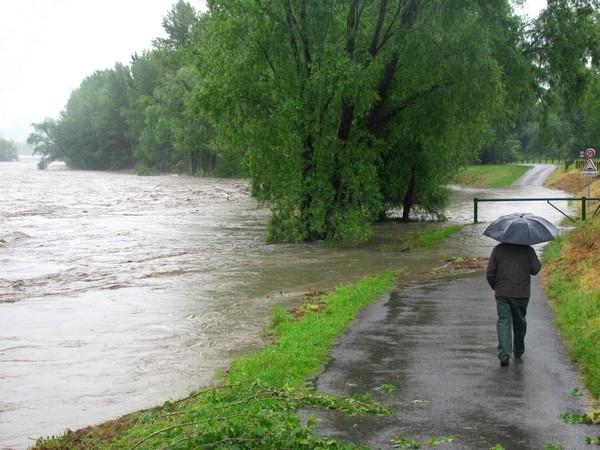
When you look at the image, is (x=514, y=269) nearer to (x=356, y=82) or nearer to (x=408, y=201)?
(x=356, y=82)

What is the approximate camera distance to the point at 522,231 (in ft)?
30.6

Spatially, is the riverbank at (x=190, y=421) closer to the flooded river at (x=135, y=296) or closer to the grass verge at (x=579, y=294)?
the flooded river at (x=135, y=296)

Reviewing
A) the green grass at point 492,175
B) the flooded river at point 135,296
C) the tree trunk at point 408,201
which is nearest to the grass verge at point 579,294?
the flooded river at point 135,296

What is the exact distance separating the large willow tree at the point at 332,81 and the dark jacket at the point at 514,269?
44.4 ft

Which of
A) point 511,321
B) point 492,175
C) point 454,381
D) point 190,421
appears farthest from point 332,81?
point 492,175

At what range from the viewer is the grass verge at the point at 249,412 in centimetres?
614

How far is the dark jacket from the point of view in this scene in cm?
946

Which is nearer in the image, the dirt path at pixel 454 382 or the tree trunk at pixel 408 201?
the dirt path at pixel 454 382

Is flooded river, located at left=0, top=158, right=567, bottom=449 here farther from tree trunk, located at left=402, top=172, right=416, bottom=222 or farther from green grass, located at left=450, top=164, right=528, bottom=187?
green grass, located at left=450, top=164, right=528, bottom=187

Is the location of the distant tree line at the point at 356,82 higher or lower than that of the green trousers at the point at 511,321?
higher

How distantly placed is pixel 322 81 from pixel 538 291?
10595 millimetres

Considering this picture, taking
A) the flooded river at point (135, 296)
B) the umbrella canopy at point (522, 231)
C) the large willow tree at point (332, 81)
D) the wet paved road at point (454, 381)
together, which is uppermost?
the large willow tree at point (332, 81)

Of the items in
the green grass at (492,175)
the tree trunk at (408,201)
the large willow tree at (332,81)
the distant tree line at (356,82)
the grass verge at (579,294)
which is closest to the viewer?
the grass verge at (579,294)

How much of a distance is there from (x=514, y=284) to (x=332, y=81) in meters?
14.3
